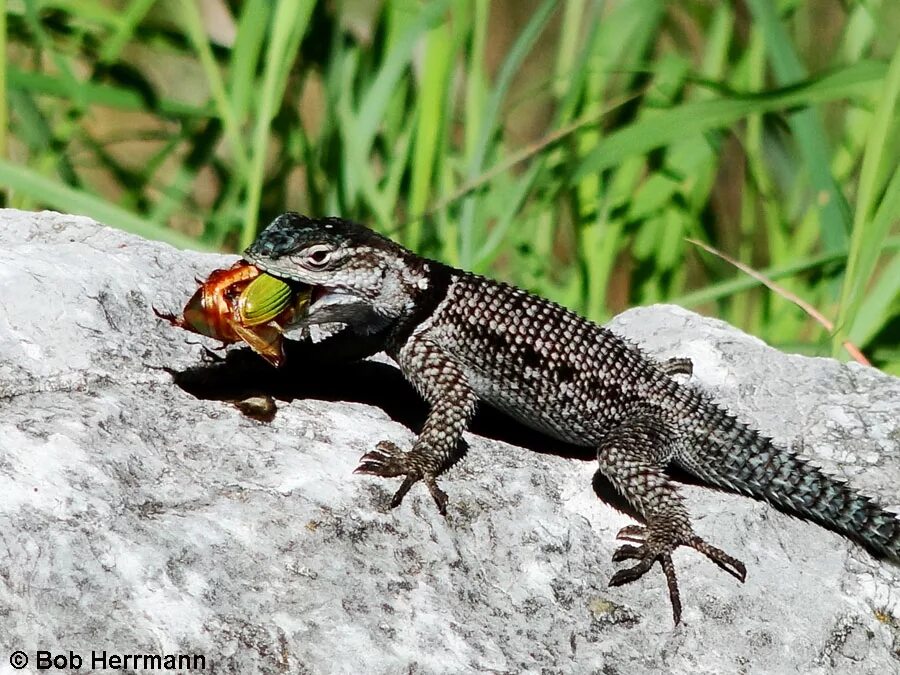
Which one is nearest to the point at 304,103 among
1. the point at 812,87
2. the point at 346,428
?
the point at 812,87

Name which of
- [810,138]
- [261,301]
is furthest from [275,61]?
[810,138]

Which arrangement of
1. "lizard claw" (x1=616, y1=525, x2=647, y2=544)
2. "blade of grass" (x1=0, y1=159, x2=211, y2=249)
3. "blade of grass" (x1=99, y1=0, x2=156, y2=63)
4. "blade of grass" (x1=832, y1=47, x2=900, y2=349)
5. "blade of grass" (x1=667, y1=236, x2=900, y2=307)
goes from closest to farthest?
"lizard claw" (x1=616, y1=525, x2=647, y2=544), "blade of grass" (x1=832, y1=47, x2=900, y2=349), "blade of grass" (x1=0, y1=159, x2=211, y2=249), "blade of grass" (x1=667, y1=236, x2=900, y2=307), "blade of grass" (x1=99, y1=0, x2=156, y2=63)

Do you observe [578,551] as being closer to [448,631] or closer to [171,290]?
[448,631]

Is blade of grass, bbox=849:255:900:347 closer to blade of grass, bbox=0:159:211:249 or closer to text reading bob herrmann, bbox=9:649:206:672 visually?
blade of grass, bbox=0:159:211:249

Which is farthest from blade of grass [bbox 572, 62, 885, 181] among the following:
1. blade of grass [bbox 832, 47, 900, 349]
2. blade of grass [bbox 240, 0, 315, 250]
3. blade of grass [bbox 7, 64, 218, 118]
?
blade of grass [bbox 7, 64, 218, 118]

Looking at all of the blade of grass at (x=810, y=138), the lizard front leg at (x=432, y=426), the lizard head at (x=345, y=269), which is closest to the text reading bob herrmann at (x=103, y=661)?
the lizard front leg at (x=432, y=426)

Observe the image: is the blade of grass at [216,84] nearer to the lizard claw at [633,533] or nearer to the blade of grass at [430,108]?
the blade of grass at [430,108]
